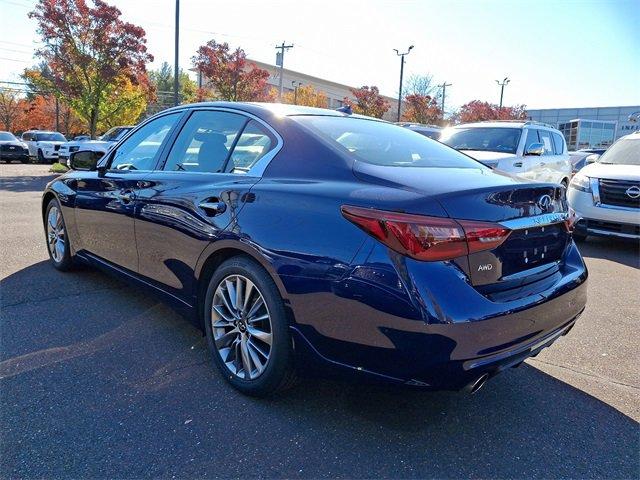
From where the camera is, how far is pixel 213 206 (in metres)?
2.78

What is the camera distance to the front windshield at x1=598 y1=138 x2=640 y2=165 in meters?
7.80

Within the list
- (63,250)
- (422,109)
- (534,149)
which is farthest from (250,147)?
(422,109)

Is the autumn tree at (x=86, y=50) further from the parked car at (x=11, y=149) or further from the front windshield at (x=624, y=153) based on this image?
the front windshield at (x=624, y=153)

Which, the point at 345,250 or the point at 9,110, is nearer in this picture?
the point at 345,250

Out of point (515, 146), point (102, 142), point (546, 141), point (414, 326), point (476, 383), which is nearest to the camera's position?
point (414, 326)

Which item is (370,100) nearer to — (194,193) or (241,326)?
(194,193)

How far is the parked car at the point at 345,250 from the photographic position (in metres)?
2.04

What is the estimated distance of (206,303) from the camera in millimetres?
2875

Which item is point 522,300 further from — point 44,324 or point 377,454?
point 44,324

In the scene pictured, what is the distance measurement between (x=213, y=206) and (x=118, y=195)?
127 cm

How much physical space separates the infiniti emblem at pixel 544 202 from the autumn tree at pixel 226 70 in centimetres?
2430

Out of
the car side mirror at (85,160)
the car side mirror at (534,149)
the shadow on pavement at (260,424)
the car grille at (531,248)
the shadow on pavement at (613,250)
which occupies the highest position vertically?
the car side mirror at (534,149)

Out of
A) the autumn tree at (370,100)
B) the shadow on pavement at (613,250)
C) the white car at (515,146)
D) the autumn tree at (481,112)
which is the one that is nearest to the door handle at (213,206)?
the shadow on pavement at (613,250)

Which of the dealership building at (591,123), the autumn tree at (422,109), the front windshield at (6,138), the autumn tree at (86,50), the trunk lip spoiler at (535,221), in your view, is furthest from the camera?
the dealership building at (591,123)
